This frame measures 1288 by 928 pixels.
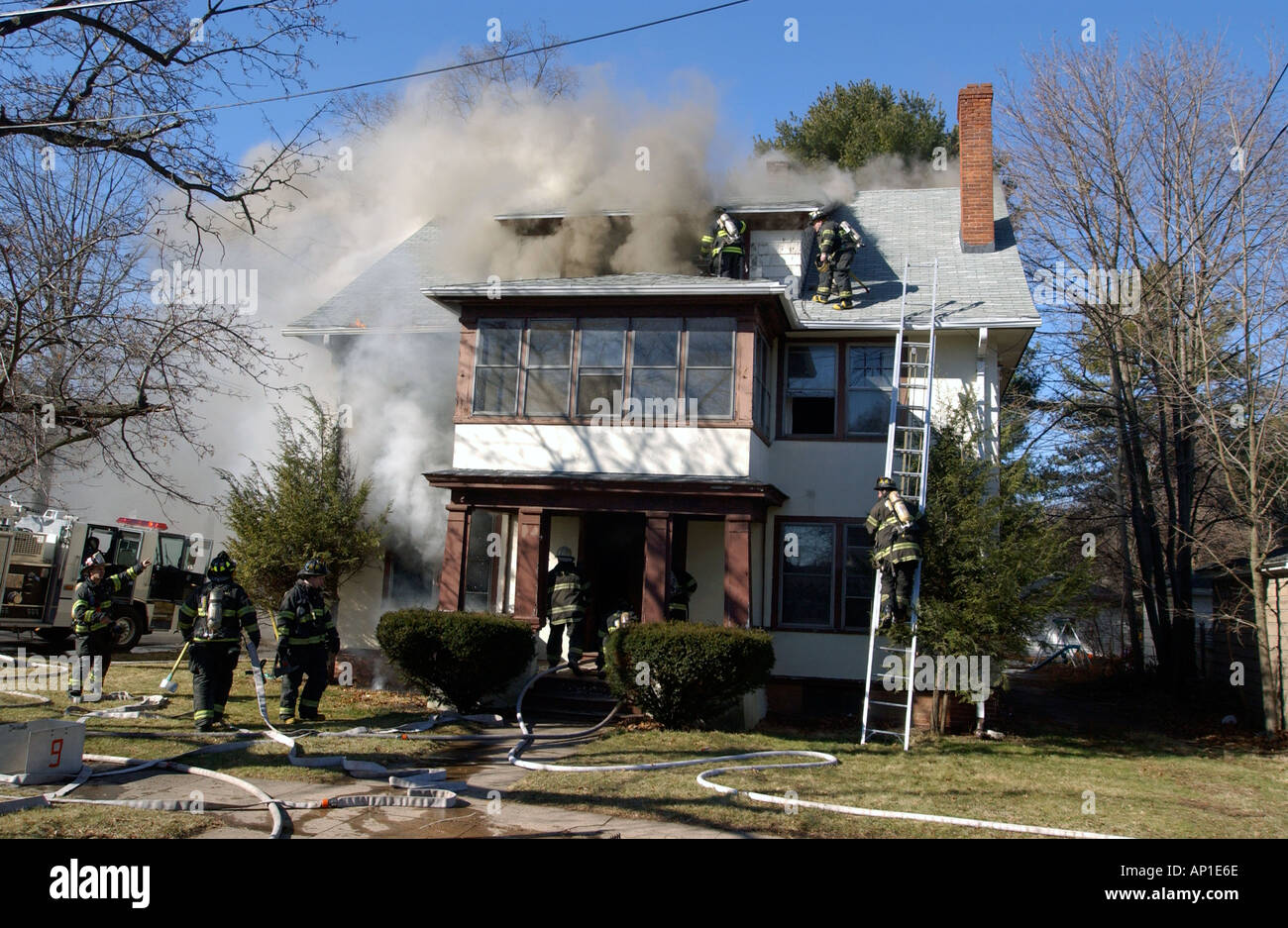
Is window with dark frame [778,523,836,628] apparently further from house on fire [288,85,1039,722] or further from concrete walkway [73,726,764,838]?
concrete walkway [73,726,764,838]

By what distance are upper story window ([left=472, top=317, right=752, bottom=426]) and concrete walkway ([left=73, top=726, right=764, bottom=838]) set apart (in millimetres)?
6711

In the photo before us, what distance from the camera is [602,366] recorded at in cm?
1373

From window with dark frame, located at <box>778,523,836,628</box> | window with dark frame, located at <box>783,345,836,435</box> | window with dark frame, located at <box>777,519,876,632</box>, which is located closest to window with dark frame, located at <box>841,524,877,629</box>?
window with dark frame, located at <box>777,519,876,632</box>

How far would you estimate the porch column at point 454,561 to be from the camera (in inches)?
528

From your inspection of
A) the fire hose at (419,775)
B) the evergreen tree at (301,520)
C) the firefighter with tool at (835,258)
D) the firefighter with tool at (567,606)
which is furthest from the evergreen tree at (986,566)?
the evergreen tree at (301,520)

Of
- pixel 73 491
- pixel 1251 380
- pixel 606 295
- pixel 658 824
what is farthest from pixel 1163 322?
pixel 73 491

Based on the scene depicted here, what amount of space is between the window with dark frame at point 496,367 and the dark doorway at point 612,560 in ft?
7.93

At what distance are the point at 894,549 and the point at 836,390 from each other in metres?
4.32

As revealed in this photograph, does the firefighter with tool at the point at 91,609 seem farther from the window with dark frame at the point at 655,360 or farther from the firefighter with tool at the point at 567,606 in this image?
the window with dark frame at the point at 655,360

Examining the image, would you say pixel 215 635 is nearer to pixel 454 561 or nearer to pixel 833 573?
pixel 454 561

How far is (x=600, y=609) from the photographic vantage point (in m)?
15.3

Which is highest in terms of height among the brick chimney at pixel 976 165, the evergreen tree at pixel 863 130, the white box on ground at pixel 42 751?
the evergreen tree at pixel 863 130

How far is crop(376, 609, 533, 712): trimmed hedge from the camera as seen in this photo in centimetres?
1134
